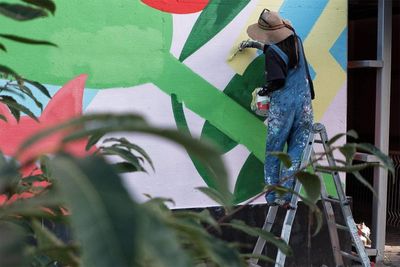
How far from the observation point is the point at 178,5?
4.30 meters

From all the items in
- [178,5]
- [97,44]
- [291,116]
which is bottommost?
[291,116]

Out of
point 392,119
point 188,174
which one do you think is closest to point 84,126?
point 188,174

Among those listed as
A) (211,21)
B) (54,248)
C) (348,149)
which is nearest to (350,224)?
(211,21)

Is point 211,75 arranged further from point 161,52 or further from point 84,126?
point 84,126

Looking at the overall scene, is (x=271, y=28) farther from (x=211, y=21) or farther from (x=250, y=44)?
(x=211, y=21)

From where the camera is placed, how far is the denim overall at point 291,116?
14.1 feet

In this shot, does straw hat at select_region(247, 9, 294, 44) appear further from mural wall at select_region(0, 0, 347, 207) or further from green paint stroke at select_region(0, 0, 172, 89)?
green paint stroke at select_region(0, 0, 172, 89)

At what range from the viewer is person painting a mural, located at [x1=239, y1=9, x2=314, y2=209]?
4.21 meters

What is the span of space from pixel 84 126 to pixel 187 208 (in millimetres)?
3640

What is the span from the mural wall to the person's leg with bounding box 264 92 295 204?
0.24m

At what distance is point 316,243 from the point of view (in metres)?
4.82

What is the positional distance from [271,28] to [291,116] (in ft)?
2.09

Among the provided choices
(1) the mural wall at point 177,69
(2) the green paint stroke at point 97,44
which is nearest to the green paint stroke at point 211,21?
(1) the mural wall at point 177,69

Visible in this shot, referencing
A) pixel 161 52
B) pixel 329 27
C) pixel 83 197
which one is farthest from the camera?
pixel 329 27
